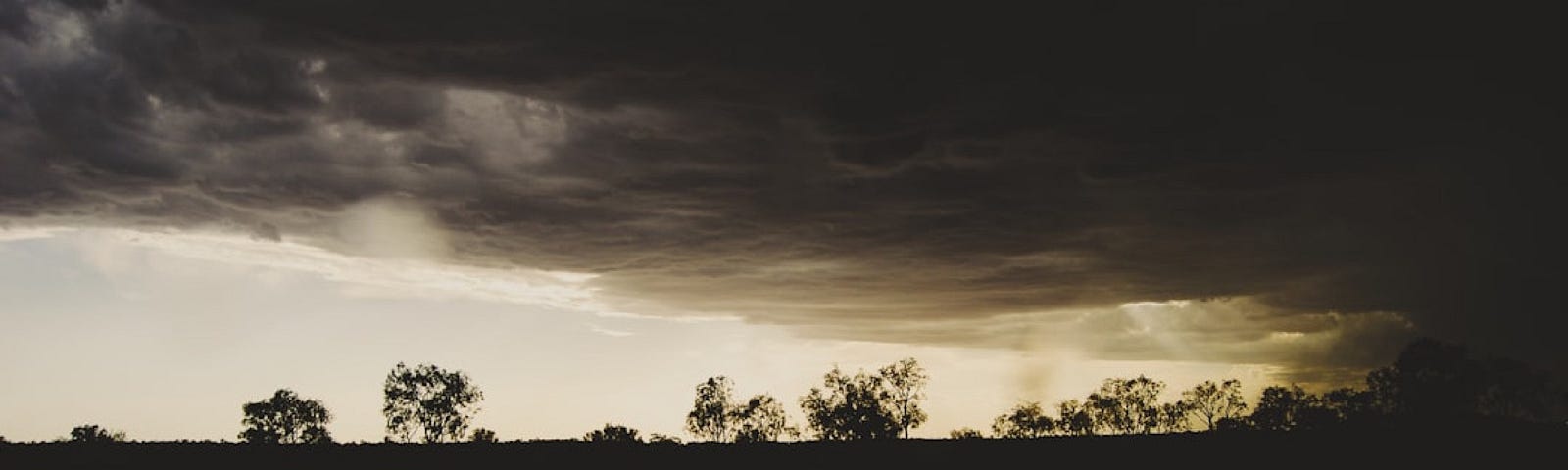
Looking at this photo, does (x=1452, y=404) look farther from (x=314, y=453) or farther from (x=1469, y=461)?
(x=314, y=453)

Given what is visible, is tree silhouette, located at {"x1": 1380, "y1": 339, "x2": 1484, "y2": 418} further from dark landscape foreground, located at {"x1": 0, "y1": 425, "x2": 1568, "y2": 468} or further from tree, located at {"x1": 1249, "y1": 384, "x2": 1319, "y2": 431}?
dark landscape foreground, located at {"x1": 0, "y1": 425, "x2": 1568, "y2": 468}

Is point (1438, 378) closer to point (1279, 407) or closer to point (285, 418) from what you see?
point (1279, 407)

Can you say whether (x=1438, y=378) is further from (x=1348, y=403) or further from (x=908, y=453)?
(x=908, y=453)

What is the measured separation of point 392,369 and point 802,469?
11177 cm

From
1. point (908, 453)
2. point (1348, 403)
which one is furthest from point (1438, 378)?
point (908, 453)

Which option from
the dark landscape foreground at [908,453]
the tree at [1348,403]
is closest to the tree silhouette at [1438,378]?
the tree at [1348,403]

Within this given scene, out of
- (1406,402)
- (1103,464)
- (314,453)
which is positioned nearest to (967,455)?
(1103,464)

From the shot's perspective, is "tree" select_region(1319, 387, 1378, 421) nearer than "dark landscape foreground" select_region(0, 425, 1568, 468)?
No

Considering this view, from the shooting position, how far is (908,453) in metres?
33.2

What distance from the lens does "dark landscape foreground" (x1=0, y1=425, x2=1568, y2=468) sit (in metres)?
30.3

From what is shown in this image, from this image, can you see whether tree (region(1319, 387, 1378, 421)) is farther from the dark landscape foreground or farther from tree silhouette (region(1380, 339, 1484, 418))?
the dark landscape foreground

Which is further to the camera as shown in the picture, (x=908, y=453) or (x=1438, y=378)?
(x=1438, y=378)

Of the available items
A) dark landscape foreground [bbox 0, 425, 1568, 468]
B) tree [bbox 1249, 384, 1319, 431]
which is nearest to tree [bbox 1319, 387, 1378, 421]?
tree [bbox 1249, 384, 1319, 431]

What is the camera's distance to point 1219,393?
144375 mm
